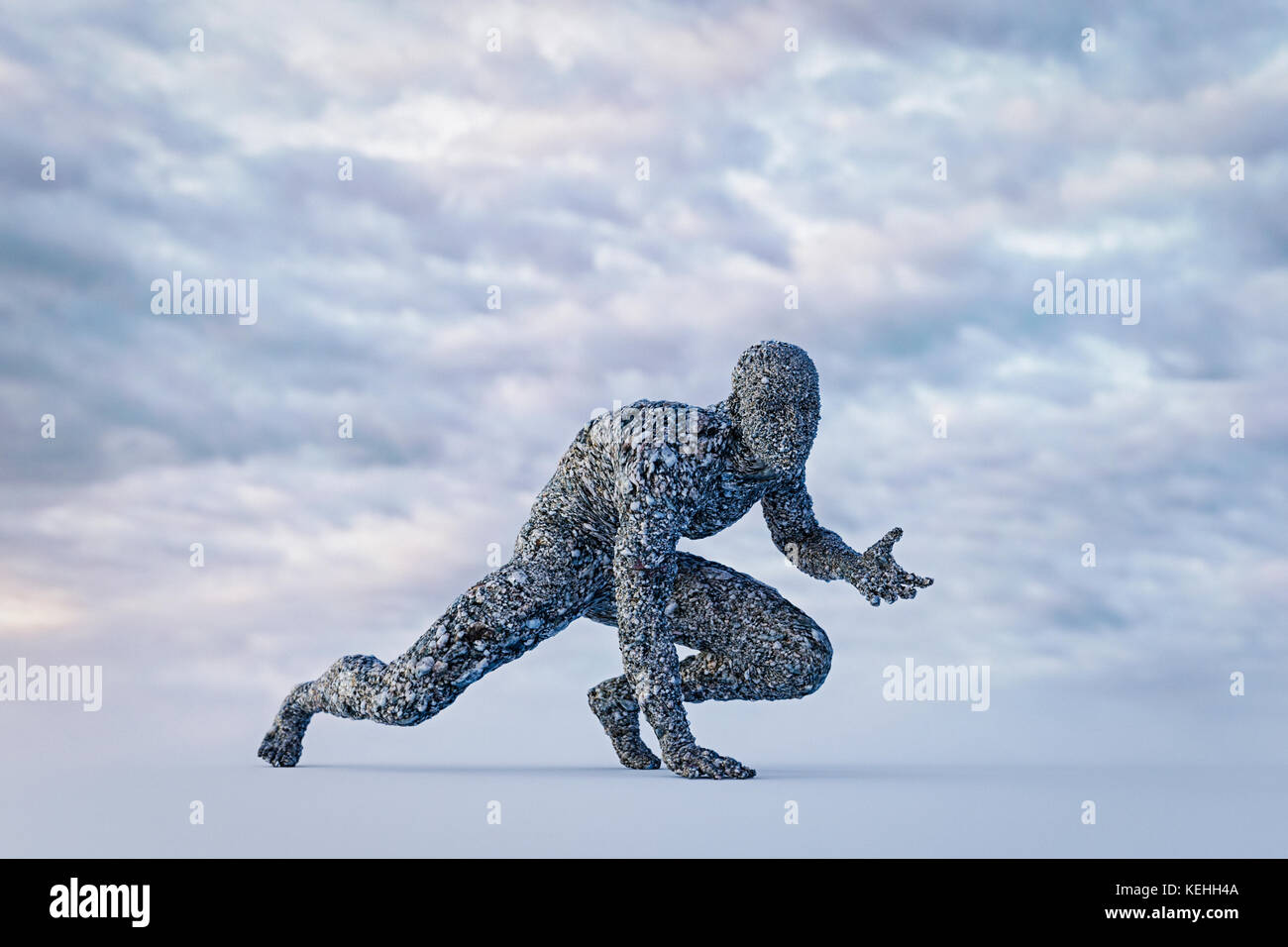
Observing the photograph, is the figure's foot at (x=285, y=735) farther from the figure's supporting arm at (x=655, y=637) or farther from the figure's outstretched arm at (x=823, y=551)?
the figure's outstretched arm at (x=823, y=551)

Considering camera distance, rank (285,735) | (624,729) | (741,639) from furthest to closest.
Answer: (285,735) < (624,729) < (741,639)

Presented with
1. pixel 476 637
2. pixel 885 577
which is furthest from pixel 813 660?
pixel 476 637

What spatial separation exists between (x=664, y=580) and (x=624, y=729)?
1559 mm

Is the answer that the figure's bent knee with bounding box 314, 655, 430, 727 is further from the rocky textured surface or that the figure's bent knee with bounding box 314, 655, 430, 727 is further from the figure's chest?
the figure's chest

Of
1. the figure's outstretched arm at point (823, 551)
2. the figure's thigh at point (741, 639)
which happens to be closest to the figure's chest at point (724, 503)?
the figure's outstretched arm at point (823, 551)

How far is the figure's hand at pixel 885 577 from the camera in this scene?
8039mm

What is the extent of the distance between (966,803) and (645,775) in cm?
230

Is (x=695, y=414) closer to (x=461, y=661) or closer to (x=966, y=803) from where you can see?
(x=461, y=661)

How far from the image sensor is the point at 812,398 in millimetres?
7816

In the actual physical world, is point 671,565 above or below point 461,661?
above

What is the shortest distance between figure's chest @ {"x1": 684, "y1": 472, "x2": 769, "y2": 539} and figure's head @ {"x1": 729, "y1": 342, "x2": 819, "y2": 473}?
13.4 inches

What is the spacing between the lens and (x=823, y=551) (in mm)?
8617
